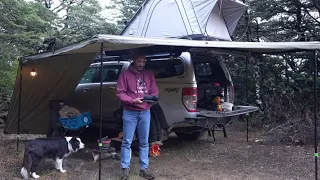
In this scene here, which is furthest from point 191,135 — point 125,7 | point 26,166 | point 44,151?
point 125,7

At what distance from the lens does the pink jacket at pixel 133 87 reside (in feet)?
15.4

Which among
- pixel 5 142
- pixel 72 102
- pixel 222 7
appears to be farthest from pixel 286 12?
pixel 5 142

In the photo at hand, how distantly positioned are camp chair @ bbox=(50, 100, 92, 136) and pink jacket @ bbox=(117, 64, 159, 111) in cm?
208

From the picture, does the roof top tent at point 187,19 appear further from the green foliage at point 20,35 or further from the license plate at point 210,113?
the green foliage at point 20,35

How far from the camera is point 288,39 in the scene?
8.96 metres

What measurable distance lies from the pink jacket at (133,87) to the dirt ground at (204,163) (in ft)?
3.42

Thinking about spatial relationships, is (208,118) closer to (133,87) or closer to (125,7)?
(133,87)

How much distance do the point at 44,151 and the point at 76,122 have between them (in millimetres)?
1584

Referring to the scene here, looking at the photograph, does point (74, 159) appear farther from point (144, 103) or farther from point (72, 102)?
point (144, 103)

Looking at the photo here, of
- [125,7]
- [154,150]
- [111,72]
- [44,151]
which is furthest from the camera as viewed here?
[125,7]

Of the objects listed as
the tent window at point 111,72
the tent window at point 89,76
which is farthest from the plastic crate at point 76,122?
the tent window at point 89,76

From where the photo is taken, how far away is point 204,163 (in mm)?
5746

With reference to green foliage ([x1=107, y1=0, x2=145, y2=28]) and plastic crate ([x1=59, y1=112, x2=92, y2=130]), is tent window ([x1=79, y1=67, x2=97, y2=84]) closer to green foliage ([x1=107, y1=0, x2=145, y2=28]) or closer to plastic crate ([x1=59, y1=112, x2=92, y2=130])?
plastic crate ([x1=59, y1=112, x2=92, y2=130])

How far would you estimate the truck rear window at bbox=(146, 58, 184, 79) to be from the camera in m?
5.89
